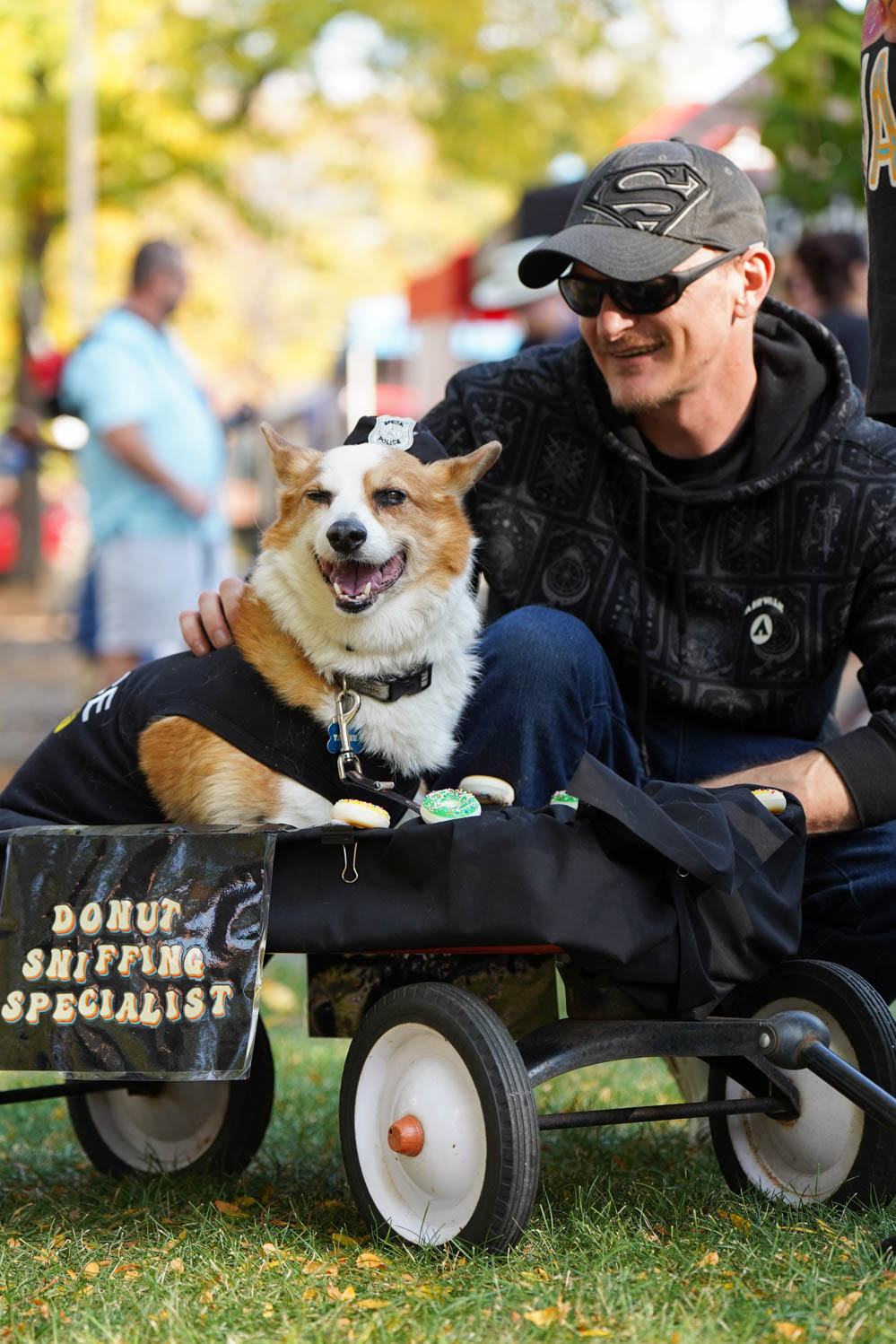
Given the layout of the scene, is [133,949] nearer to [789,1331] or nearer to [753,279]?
[789,1331]

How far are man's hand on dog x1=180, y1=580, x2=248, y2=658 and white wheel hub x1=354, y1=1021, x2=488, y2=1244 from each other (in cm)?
86

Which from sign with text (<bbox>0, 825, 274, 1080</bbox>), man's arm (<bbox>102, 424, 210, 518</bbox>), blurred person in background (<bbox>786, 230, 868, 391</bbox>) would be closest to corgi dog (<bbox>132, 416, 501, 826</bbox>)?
sign with text (<bbox>0, 825, 274, 1080</bbox>)

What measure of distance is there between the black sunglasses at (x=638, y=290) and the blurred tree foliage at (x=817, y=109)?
2318 millimetres

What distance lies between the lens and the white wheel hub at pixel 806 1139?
2.33 meters

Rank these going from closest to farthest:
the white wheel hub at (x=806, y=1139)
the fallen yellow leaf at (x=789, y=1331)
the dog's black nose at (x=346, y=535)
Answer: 1. the fallen yellow leaf at (x=789, y=1331)
2. the white wheel hub at (x=806, y=1139)
3. the dog's black nose at (x=346, y=535)

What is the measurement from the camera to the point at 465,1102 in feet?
6.81

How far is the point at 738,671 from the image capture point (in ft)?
9.57

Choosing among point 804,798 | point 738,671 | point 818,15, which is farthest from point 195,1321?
point 818,15

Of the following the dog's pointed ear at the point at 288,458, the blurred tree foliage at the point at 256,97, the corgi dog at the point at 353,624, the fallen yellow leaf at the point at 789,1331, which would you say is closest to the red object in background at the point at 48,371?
the dog's pointed ear at the point at 288,458

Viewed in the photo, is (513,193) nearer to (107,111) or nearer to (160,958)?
(107,111)

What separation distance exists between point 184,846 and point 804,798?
1043 millimetres

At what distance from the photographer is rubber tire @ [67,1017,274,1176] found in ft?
9.19

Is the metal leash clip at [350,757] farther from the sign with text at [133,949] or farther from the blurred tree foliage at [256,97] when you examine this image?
the blurred tree foliage at [256,97]

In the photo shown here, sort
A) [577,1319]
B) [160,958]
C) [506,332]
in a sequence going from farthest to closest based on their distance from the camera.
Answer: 1. [506,332]
2. [160,958]
3. [577,1319]
